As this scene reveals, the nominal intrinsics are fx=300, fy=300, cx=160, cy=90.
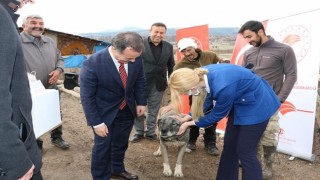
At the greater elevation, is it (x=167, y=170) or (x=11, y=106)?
(x=11, y=106)

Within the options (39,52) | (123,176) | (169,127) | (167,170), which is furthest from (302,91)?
(39,52)

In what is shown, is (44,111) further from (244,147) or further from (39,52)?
(244,147)

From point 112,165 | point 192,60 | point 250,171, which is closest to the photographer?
point 250,171

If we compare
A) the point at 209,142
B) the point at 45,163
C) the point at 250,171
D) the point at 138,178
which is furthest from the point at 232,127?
the point at 45,163

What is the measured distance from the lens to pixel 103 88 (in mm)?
3396

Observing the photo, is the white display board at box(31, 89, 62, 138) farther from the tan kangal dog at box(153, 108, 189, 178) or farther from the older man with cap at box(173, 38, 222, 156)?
the older man with cap at box(173, 38, 222, 156)

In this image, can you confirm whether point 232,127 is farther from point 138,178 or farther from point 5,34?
point 5,34

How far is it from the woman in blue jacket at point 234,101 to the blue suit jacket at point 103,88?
0.75m

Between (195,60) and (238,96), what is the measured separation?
1923 millimetres

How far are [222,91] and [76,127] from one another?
4.62 meters

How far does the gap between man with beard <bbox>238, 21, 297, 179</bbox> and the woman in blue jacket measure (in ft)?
3.04

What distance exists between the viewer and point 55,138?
5.25 m

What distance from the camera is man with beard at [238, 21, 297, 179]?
157 inches

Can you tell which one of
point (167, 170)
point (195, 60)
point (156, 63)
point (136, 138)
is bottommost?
point (136, 138)
